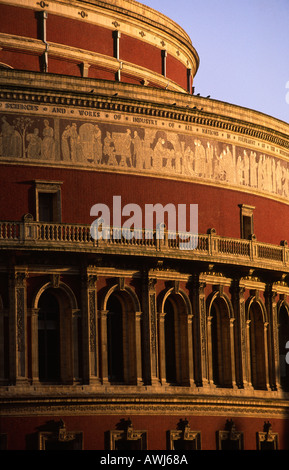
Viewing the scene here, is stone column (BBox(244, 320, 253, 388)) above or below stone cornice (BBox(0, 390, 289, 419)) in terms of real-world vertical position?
above

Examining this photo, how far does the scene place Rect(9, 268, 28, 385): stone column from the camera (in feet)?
125

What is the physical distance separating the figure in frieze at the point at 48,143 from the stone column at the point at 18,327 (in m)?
3.91

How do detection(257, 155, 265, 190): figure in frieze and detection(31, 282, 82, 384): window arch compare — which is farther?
detection(257, 155, 265, 190): figure in frieze

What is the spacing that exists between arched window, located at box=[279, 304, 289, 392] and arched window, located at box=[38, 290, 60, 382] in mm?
10164

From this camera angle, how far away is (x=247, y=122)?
4469cm

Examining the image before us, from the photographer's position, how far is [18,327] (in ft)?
125

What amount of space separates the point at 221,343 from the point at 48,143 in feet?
30.8

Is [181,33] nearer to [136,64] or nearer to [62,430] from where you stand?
[136,64]

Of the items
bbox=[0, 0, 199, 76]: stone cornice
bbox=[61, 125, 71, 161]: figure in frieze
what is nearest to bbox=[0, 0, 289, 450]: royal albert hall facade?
bbox=[61, 125, 71, 161]: figure in frieze

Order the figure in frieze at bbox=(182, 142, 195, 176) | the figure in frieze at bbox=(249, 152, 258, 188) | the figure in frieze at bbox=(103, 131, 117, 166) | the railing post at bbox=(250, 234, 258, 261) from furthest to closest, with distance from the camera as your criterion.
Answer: the figure in frieze at bbox=(249, 152, 258, 188)
the railing post at bbox=(250, 234, 258, 261)
the figure in frieze at bbox=(182, 142, 195, 176)
the figure in frieze at bbox=(103, 131, 117, 166)

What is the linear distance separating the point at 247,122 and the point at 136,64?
18.8ft

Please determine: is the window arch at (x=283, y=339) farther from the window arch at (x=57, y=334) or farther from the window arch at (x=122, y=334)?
the window arch at (x=57, y=334)

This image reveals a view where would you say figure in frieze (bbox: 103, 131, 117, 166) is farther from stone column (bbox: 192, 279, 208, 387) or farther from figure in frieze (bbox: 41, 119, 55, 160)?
stone column (bbox: 192, 279, 208, 387)
